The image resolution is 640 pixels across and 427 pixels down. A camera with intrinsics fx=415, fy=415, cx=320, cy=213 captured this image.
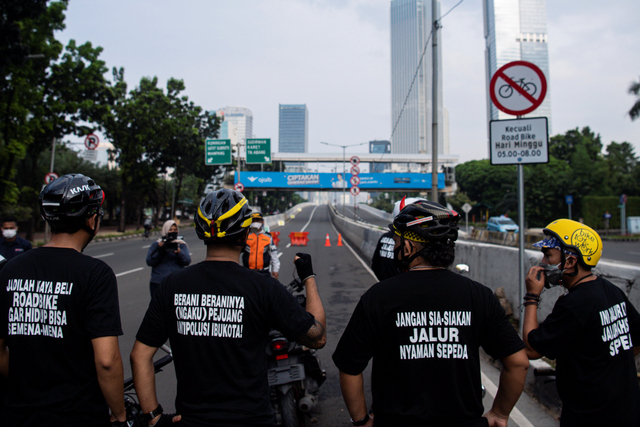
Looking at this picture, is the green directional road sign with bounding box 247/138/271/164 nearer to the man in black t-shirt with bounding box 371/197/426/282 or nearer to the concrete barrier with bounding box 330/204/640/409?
the concrete barrier with bounding box 330/204/640/409

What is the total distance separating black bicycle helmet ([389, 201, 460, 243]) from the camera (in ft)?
6.06

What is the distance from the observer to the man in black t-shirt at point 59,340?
1805mm

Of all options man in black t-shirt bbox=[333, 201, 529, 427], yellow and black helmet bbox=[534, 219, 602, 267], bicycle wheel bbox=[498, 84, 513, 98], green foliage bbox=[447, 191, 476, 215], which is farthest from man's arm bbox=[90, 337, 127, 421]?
green foliage bbox=[447, 191, 476, 215]

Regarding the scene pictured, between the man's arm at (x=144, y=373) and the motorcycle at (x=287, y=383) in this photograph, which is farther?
the motorcycle at (x=287, y=383)

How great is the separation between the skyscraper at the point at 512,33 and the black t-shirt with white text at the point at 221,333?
189 inches

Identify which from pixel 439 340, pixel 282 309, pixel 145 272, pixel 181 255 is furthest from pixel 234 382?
pixel 145 272

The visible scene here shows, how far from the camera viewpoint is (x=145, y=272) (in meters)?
12.3

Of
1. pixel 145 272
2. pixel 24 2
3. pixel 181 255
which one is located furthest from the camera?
pixel 24 2

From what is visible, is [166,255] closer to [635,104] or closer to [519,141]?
[519,141]

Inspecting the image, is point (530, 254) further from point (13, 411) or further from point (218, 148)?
point (218, 148)

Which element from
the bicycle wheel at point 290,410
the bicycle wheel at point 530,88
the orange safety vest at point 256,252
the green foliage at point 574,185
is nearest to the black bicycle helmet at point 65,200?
the bicycle wheel at point 290,410

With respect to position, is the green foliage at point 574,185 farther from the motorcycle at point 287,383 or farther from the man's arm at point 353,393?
the man's arm at point 353,393

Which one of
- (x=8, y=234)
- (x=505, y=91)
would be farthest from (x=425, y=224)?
(x=8, y=234)

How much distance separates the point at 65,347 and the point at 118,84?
3224 centimetres
